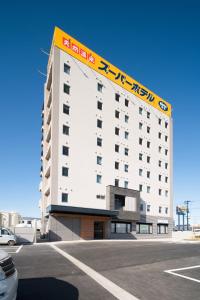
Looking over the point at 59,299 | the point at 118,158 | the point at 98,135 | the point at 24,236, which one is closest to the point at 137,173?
the point at 118,158

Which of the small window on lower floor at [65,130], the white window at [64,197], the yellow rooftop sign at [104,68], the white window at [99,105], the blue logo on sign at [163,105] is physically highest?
the yellow rooftop sign at [104,68]

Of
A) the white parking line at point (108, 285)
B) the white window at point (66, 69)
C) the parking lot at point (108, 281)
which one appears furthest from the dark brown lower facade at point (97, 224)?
the white parking line at point (108, 285)

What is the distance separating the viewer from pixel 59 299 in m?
7.44

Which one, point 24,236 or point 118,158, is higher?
point 118,158

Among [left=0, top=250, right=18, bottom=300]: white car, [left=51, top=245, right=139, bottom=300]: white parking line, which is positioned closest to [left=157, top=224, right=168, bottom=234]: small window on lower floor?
[left=51, top=245, right=139, bottom=300]: white parking line

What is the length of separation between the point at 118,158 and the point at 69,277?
33872 millimetres

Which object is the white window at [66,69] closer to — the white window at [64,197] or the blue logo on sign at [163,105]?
the white window at [64,197]

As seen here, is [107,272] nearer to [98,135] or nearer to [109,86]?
[98,135]

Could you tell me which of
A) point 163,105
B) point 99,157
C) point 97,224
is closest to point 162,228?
point 97,224

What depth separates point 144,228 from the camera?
4691 centimetres

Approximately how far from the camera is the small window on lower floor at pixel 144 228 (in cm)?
4564

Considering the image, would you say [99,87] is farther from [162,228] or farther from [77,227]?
[162,228]

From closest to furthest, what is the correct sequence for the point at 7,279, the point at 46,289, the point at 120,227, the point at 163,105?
the point at 7,279
the point at 46,289
the point at 120,227
the point at 163,105

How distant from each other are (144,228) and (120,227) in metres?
6.84
